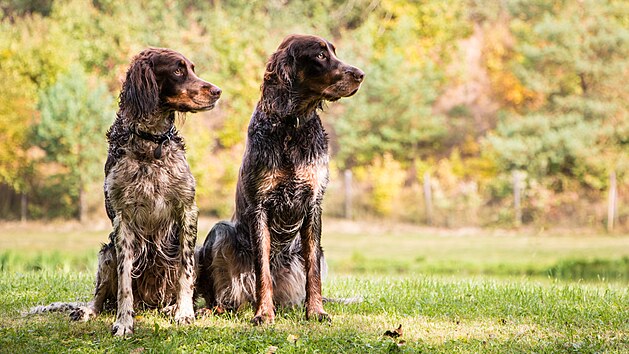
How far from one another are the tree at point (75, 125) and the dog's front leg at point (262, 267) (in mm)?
18409

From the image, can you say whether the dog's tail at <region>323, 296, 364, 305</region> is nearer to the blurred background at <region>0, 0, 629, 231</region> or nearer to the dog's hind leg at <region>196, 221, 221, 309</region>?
the dog's hind leg at <region>196, 221, 221, 309</region>

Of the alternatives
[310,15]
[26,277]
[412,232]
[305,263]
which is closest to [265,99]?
[305,263]

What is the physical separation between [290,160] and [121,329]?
157cm

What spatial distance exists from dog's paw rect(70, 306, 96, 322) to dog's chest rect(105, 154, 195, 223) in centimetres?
82

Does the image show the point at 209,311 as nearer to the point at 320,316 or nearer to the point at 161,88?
the point at 320,316

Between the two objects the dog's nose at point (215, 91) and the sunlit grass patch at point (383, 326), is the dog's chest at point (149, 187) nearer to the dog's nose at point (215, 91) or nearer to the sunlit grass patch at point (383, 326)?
the dog's nose at point (215, 91)

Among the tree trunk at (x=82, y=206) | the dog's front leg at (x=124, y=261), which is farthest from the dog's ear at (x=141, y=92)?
the tree trunk at (x=82, y=206)

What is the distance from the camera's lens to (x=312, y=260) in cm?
512

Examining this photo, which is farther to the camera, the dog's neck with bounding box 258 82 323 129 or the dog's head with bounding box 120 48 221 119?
the dog's neck with bounding box 258 82 323 129

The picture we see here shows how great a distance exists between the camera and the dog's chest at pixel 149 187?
4.80 m

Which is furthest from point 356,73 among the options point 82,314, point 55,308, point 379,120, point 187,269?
point 379,120

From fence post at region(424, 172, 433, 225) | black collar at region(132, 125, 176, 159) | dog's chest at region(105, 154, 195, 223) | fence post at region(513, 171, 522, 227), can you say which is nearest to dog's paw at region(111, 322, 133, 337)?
dog's chest at region(105, 154, 195, 223)

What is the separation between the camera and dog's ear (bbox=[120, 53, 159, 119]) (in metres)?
4.81

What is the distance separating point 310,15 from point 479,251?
57.2 feet
